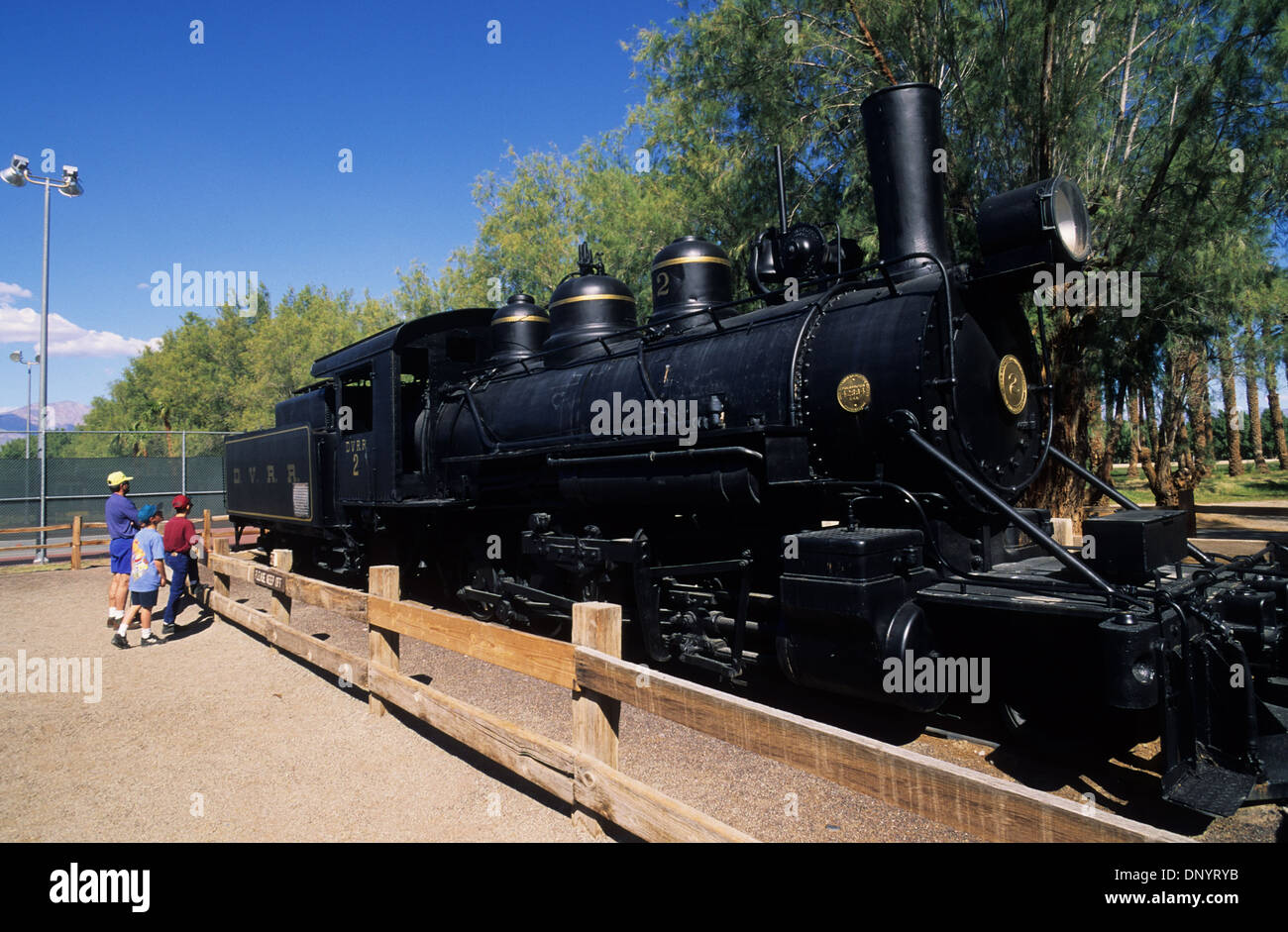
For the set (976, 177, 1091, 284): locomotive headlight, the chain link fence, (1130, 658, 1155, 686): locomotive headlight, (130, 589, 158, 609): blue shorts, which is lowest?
(130, 589, 158, 609): blue shorts

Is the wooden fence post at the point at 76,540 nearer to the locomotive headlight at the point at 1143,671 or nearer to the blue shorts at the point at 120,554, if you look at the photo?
the blue shorts at the point at 120,554

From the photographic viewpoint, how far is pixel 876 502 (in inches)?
205

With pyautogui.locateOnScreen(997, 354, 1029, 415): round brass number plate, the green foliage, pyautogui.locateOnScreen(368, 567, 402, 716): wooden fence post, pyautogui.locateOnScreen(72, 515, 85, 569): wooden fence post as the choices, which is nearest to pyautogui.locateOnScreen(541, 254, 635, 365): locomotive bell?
pyautogui.locateOnScreen(368, 567, 402, 716): wooden fence post

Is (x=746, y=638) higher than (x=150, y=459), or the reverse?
(x=150, y=459)

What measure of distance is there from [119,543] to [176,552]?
64 cm

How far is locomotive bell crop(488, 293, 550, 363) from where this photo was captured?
9586 millimetres

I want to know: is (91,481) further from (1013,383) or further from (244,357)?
(244,357)

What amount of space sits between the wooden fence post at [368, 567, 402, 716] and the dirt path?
16 centimetres

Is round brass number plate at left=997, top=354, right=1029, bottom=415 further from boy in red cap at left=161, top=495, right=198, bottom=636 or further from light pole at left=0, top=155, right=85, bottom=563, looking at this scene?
light pole at left=0, top=155, right=85, bottom=563

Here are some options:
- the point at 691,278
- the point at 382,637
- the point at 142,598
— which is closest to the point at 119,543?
the point at 142,598
